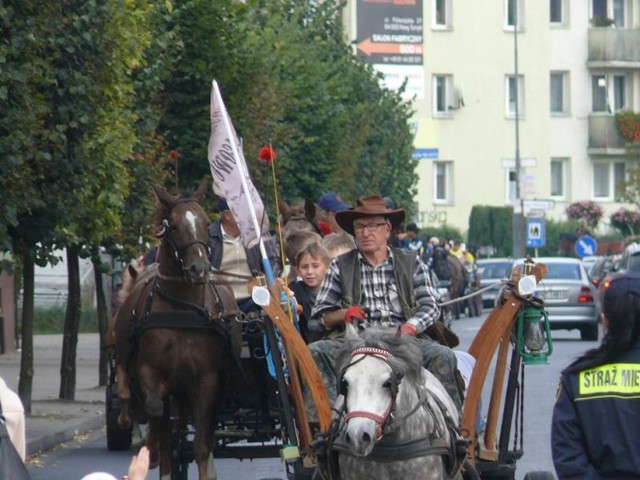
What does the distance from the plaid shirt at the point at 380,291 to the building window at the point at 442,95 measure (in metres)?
68.0

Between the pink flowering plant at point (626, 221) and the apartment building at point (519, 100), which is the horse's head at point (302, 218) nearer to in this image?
the pink flowering plant at point (626, 221)

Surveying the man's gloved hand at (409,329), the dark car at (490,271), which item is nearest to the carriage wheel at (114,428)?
the man's gloved hand at (409,329)

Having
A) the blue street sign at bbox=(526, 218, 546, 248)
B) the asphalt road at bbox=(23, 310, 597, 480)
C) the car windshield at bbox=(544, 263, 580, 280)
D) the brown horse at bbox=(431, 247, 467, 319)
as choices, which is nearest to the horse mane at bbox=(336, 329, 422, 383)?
the asphalt road at bbox=(23, 310, 597, 480)

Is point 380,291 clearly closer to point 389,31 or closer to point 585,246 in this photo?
point 389,31

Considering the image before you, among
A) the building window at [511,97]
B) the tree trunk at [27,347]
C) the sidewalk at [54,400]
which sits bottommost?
the sidewalk at [54,400]

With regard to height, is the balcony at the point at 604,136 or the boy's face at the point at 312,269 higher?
the balcony at the point at 604,136

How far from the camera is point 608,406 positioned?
688 cm

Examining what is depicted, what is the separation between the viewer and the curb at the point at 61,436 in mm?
17484

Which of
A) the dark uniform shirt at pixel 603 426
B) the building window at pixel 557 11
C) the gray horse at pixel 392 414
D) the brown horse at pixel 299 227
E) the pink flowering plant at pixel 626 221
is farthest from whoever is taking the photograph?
the building window at pixel 557 11

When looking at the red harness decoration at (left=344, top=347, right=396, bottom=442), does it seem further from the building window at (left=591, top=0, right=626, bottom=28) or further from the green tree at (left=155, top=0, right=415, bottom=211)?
the building window at (left=591, top=0, right=626, bottom=28)

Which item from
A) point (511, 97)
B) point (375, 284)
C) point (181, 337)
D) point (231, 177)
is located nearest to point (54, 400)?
point (181, 337)

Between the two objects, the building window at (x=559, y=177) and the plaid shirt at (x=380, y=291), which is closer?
the plaid shirt at (x=380, y=291)

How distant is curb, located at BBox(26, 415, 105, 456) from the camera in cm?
1748

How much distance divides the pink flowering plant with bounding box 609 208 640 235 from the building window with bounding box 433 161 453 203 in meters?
6.98
